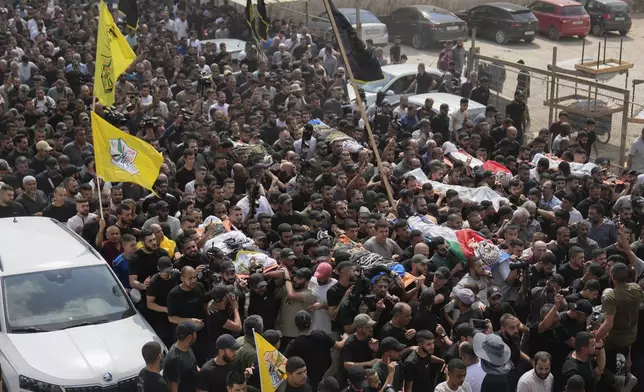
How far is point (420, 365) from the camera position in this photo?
349 inches

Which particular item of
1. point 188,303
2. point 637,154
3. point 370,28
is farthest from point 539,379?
point 370,28

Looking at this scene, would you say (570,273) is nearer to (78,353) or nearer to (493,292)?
(493,292)

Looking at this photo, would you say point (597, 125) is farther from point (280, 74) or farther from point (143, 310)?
point (143, 310)

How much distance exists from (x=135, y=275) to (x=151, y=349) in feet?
7.49

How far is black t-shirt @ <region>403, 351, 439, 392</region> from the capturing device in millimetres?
8828

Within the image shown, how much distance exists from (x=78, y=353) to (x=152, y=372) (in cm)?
103

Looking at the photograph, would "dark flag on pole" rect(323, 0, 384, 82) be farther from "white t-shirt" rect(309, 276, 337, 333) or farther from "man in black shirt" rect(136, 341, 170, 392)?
"man in black shirt" rect(136, 341, 170, 392)

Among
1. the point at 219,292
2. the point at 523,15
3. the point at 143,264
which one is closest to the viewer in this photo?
the point at 219,292

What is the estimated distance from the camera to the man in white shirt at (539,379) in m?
8.70

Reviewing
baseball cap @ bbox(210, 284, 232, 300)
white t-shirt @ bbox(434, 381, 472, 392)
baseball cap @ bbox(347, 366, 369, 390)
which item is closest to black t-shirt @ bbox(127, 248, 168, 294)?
baseball cap @ bbox(210, 284, 232, 300)

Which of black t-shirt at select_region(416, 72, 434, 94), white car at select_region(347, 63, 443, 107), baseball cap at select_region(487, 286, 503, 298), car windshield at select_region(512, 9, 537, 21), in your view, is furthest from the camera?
car windshield at select_region(512, 9, 537, 21)

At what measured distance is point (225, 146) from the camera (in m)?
15.0

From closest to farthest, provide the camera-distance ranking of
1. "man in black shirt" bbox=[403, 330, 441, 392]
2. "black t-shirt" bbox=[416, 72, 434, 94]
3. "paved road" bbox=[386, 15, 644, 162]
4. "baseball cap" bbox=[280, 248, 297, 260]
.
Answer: "man in black shirt" bbox=[403, 330, 441, 392], "baseball cap" bbox=[280, 248, 297, 260], "black t-shirt" bbox=[416, 72, 434, 94], "paved road" bbox=[386, 15, 644, 162]

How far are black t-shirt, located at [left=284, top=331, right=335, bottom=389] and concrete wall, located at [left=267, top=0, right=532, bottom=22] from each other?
67.3 feet
